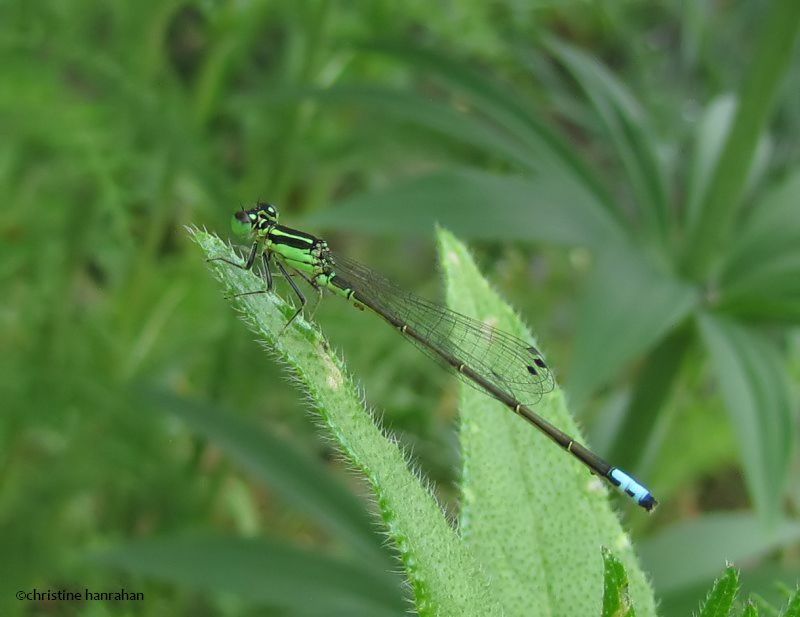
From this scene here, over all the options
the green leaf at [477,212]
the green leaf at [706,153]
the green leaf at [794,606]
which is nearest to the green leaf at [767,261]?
the green leaf at [706,153]

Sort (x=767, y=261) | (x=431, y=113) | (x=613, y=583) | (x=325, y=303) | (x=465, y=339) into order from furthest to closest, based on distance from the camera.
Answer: (x=325, y=303)
(x=431, y=113)
(x=767, y=261)
(x=465, y=339)
(x=613, y=583)

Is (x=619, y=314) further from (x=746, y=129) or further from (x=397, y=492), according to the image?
(x=397, y=492)

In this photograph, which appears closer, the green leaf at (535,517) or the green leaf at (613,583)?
the green leaf at (613,583)

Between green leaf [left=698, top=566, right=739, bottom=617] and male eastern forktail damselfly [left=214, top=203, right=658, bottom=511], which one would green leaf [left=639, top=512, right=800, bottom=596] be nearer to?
male eastern forktail damselfly [left=214, top=203, right=658, bottom=511]

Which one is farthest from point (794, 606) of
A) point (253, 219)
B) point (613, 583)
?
point (253, 219)

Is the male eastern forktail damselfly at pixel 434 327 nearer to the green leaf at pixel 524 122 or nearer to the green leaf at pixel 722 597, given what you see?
the green leaf at pixel 722 597

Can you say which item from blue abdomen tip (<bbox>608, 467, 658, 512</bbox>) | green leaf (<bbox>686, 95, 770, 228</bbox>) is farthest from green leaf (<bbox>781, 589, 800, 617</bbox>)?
green leaf (<bbox>686, 95, 770, 228</bbox>)

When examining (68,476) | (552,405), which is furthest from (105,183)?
(552,405)
